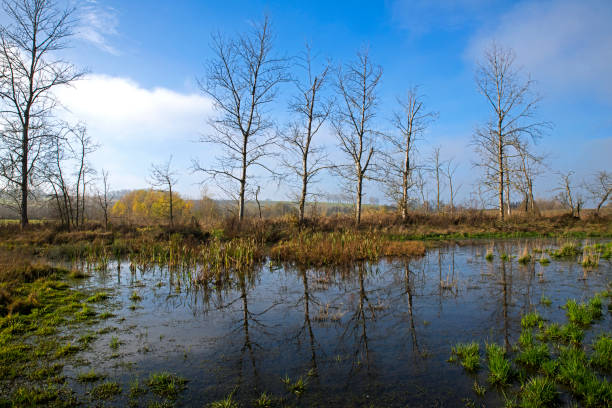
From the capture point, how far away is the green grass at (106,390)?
3.64m

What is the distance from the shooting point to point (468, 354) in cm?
443

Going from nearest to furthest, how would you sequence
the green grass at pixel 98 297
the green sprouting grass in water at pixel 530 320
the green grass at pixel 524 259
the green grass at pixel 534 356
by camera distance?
1. the green grass at pixel 534 356
2. the green sprouting grass in water at pixel 530 320
3. the green grass at pixel 98 297
4. the green grass at pixel 524 259

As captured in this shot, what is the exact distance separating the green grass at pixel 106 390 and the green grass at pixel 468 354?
4.19m

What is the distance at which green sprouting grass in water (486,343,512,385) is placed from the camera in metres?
3.80

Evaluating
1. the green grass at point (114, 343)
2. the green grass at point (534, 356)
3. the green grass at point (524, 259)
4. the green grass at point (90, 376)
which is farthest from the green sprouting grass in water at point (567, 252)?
the green grass at point (90, 376)

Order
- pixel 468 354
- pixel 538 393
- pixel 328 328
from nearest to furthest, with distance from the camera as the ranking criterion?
pixel 538 393, pixel 468 354, pixel 328 328

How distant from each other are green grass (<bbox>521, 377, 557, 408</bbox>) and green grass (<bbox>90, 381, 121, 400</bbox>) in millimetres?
4415

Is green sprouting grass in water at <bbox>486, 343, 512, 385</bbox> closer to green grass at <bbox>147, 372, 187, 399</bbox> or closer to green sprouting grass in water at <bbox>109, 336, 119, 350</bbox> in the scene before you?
green grass at <bbox>147, 372, 187, 399</bbox>

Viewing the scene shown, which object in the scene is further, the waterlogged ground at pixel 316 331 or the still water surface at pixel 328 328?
the still water surface at pixel 328 328

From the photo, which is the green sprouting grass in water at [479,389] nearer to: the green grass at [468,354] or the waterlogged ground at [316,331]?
the waterlogged ground at [316,331]

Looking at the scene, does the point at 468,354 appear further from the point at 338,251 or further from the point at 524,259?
the point at 524,259

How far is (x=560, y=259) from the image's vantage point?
11859 mm

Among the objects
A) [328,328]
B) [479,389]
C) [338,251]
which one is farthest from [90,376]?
[338,251]

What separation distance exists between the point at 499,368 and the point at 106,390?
15.2ft
